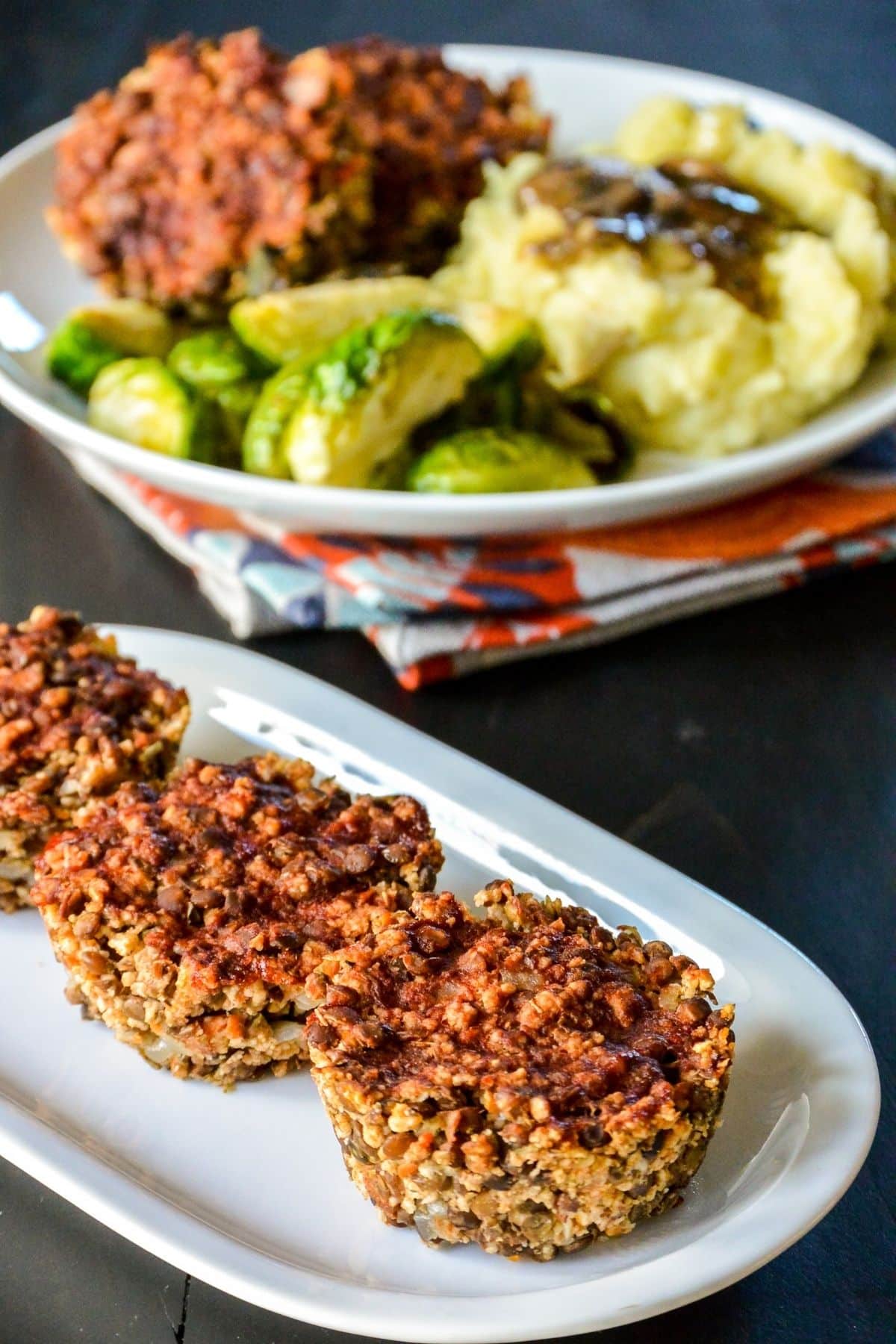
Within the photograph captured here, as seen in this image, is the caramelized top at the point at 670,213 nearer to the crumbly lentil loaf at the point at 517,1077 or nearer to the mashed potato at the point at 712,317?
the mashed potato at the point at 712,317

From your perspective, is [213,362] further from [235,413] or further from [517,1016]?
[517,1016]

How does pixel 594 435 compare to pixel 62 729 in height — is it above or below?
below

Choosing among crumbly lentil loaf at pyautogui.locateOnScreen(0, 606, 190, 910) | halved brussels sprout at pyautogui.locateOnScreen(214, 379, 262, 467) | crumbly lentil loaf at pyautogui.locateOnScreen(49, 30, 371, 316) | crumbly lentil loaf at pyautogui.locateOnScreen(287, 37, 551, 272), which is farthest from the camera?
crumbly lentil loaf at pyautogui.locateOnScreen(287, 37, 551, 272)

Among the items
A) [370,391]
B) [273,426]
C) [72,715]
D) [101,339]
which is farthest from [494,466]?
[72,715]

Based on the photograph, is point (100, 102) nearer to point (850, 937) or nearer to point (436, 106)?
point (436, 106)

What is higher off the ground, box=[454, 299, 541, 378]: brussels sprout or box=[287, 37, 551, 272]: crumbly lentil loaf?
box=[287, 37, 551, 272]: crumbly lentil loaf

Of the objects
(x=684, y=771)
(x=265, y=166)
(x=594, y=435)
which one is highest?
(x=265, y=166)

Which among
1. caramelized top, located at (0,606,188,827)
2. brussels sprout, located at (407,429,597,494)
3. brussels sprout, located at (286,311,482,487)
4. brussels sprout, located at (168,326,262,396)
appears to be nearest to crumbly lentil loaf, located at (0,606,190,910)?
caramelized top, located at (0,606,188,827)

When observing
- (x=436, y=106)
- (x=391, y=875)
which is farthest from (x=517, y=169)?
(x=391, y=875)

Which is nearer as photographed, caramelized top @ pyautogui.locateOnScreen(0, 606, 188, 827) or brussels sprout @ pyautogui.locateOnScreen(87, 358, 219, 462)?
caramelized top @ pyautogui.locateOnScreen(0, 606, 188, 827)

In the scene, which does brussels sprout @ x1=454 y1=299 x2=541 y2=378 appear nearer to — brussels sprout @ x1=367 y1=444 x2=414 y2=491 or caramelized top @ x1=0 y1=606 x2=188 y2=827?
brussels sprout @ x1=367 y1=444 x2=414 y2=491
